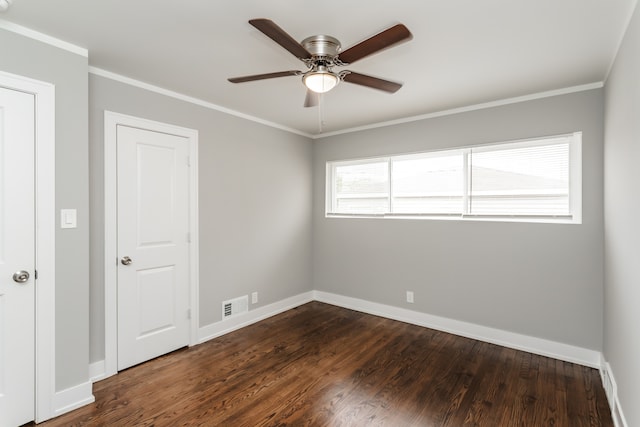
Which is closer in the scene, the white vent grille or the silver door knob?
the silver door knob

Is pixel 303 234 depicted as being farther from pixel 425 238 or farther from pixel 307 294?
pixel 425 238

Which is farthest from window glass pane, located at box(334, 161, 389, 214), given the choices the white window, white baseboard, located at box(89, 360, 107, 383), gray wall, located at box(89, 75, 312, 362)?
white baseboard, located at box(89, 360, 107, 383)

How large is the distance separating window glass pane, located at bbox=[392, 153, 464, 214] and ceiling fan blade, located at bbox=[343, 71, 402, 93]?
1.84 metres

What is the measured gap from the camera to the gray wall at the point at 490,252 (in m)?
2.85

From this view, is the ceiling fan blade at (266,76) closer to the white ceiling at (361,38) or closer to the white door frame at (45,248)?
the white ceiling at (361,38)

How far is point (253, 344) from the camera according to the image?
130 inches

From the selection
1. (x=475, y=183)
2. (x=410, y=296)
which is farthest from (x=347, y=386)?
(x=475, y=183)

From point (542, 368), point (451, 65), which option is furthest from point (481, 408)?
point (451, 65)

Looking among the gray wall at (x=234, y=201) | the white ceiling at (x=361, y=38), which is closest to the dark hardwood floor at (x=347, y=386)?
the gray wall at (x=234, y=201)

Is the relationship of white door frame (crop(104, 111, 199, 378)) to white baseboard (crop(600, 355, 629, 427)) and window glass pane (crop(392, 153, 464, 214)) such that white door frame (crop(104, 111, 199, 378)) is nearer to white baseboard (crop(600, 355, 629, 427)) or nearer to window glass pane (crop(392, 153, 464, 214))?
window glass pane (crop(392, 153, 464, 214))

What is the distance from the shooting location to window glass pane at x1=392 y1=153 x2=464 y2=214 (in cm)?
366

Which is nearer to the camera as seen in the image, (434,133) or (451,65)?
(451,65)

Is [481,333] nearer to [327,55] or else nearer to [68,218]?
[327,55]

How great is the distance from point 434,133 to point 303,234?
2260 millimetres
